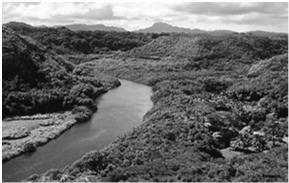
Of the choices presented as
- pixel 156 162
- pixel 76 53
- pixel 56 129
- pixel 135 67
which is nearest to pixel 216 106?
pixel 56 129

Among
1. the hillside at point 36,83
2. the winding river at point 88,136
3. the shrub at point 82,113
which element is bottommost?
the winding river at point 88,136

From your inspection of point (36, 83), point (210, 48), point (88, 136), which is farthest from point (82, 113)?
point (210, 48)

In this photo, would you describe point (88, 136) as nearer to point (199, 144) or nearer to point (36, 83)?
point (199, 144)

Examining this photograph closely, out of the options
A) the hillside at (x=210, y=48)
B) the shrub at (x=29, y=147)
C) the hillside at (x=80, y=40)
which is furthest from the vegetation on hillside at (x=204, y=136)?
the hillside at (x=80, y=40)

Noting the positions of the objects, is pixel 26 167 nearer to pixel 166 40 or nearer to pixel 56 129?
pixel 56 129

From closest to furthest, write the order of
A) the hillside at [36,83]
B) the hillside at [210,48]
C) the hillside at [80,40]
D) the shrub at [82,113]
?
the shrub at [82,113] → the hillside at [36,83] → the hillside at [210,48] → the hillside at [80,40]

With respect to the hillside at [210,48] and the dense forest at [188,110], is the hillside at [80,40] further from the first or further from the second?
the dense forest at [188,110]

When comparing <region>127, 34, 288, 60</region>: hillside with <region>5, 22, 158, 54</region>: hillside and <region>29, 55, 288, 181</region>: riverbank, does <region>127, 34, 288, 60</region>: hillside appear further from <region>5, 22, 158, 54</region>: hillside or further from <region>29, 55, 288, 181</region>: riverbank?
<region>29, 55, 288, 181</region>: riverbank
